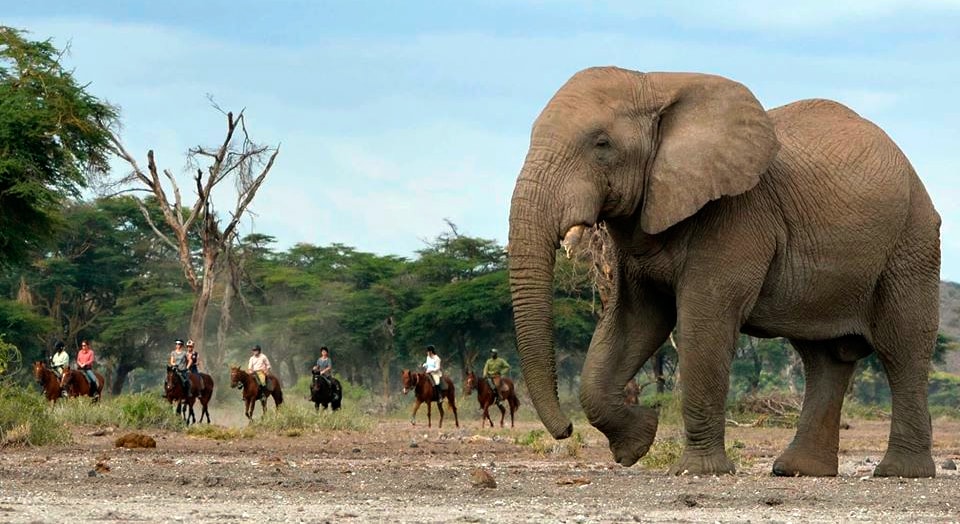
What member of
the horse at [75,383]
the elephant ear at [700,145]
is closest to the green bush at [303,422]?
the horse at [75,383]

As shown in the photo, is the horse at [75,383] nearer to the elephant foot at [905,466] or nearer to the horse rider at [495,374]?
the horse rider at [495,374]

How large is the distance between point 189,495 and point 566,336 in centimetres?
4105

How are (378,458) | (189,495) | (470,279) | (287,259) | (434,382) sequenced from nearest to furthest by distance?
(189,495)
(378,458)
(434,382)
(470,279)
(287,259)

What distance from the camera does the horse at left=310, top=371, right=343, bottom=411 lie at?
118 ft

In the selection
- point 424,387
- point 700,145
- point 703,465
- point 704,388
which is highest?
point 700,145

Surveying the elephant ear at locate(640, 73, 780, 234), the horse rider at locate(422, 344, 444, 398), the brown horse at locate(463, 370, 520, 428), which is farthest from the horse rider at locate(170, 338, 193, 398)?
the elephant ear at locate(640, 73, 780, 234)

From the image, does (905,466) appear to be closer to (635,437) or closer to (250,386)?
(635,437)

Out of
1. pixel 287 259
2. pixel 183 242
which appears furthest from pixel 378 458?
pixel 287 259

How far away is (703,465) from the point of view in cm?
1250

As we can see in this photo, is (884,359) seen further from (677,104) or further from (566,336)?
(566,336)

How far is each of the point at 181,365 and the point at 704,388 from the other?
22319 millimetres

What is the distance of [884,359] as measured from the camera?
1374 cm

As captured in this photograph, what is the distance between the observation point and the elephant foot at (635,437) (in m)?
13.0

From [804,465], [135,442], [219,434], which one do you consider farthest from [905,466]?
[219,434]
